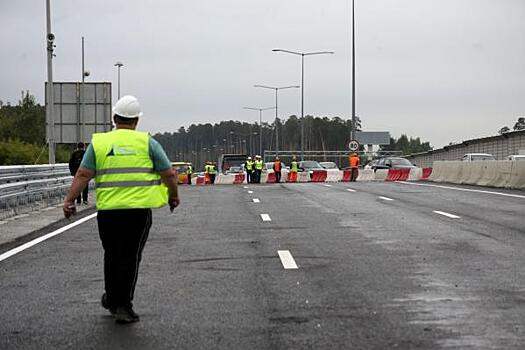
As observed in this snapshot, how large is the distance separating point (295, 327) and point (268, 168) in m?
63.0

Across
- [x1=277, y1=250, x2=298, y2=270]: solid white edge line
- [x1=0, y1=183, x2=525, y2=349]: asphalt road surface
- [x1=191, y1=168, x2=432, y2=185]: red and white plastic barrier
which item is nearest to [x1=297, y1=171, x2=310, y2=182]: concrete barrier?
[x1=191, y1=168, x2=432, y2=185]: red and white plastic barrier

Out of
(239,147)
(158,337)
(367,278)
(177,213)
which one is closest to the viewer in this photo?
(158,337)

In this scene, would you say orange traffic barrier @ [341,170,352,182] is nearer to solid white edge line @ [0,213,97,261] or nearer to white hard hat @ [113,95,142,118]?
solid white edge line @ [0,213,97,261]

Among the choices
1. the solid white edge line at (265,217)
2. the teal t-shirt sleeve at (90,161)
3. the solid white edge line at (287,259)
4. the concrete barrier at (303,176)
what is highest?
the teal t-shirt sleeve at (90,161)

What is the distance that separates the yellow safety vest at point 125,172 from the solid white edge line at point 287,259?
11.7 ft

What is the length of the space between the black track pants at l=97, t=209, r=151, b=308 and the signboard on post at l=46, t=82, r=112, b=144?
29.4m

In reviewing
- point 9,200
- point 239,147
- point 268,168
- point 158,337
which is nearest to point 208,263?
point 158,337

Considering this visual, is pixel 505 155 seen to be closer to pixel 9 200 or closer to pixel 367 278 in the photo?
pixel 9 200

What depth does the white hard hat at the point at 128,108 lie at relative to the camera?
8.02 metres

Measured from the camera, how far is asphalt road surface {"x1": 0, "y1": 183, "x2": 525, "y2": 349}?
23.6 feet

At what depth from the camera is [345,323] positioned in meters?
7.66

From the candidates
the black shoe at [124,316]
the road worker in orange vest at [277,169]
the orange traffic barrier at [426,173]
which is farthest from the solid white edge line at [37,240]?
the road worker in orange vest at [277,169]

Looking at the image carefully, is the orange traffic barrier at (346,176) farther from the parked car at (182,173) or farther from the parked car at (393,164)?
the parked car at (182,173)

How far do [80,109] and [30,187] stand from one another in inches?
628
